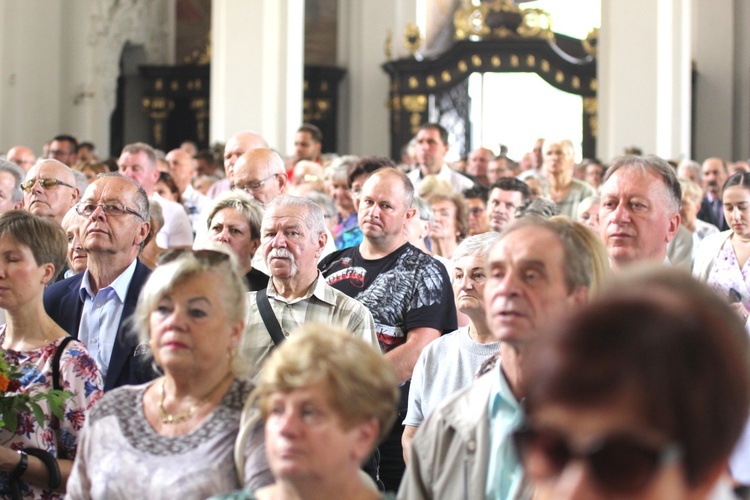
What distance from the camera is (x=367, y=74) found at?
82.2 feet

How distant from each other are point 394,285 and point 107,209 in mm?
1359

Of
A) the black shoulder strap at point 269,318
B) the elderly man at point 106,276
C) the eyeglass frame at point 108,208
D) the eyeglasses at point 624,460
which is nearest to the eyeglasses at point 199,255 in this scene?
the elderly man at point 106,276

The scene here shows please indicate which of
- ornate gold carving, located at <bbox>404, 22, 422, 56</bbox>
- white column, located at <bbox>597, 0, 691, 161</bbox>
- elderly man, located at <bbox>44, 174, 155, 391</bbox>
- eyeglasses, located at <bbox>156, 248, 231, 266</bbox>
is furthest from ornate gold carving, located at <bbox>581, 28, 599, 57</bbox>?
eyeglasses, located at <bbox>156, 248, 231, 266</bbox>

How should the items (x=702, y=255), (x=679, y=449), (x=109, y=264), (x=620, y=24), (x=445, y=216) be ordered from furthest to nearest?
(x=620, y=24)
(x=445, y=216)
(x=702, y=255)
(x=109, y=264)
(x=679, y=449)

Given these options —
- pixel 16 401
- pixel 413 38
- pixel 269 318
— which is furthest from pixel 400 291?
pixel 413 38

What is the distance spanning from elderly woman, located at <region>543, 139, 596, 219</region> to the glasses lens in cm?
894

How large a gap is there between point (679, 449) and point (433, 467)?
5.34 feet

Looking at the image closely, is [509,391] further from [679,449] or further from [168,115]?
[168,115]

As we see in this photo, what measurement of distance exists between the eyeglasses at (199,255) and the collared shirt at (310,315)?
4.39 feet

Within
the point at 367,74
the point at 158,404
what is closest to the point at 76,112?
the point at 367,74

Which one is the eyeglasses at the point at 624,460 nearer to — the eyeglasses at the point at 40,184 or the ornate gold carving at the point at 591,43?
the eyeglasses at the point at 40,184

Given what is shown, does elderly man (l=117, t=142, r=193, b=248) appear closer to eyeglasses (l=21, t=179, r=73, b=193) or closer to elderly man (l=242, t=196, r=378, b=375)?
eyeglasses (l=21, t=179, r=73, b=193)

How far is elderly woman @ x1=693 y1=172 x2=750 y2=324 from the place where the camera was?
21.2 ft

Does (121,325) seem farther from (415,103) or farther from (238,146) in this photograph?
(415,103)
